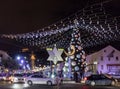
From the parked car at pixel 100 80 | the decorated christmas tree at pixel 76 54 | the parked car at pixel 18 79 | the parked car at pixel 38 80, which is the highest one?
the decorated christmas tree at pixel 76 54

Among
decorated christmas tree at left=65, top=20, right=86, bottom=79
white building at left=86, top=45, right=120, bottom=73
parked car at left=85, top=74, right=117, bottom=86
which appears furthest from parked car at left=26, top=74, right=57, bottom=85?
white building at left=86, top=45, right=120, bottom=73

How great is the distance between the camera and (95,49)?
119m

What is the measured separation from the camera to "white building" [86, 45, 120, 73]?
100000 millimetres

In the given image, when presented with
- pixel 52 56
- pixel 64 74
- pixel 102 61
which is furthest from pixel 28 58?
pixel 52 56

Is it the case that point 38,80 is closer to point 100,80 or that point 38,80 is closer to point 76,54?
point 100,80

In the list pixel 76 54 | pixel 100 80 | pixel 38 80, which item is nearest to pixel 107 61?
pixel 76 54

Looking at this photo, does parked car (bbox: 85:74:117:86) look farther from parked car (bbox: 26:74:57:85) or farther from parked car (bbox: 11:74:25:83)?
parked car (bbox: 11:74:25:83)

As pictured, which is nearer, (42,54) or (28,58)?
(42,54)

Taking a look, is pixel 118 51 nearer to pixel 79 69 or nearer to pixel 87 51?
pixel 87 51

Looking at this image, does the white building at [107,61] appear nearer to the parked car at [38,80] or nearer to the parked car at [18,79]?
the parked car at [18,79]

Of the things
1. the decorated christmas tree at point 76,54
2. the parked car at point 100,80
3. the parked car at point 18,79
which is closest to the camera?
the parked car at point 100,80

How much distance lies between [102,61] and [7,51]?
4389cm

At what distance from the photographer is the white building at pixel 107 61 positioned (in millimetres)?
100000

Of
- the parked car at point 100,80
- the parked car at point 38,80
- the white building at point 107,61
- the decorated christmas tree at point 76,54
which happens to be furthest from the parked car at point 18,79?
the white building at point 107,61
